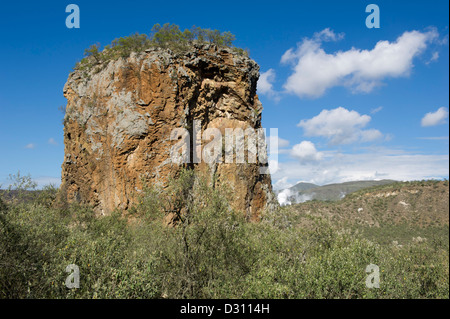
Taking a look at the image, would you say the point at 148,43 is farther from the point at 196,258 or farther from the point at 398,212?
the point at 398,212

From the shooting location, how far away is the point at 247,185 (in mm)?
22703

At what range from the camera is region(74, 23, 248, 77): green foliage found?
22.2 metres

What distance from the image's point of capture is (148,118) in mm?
20281

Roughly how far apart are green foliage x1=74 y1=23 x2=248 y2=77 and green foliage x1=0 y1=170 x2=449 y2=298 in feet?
43.9

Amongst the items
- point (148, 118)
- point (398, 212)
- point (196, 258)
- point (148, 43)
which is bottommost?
point (398, 212)

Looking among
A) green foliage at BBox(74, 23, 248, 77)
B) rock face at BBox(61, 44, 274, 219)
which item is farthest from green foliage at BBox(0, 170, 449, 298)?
green foliage at BBox(74, 23, 248, 77)

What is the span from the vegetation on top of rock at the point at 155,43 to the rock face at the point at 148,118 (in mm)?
866

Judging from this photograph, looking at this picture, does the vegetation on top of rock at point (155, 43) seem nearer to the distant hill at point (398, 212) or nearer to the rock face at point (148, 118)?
the rock face at point (148, 118)

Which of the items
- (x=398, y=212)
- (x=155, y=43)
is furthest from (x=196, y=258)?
(x=398, y=212)

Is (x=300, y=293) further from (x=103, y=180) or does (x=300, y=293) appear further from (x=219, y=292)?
(x=103, y=180)

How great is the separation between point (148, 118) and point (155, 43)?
22.9ft

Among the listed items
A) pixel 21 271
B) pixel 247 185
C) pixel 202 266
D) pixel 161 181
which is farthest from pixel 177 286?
pixel 247 185

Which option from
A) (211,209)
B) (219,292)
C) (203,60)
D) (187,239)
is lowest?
(219,292)
